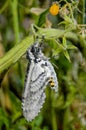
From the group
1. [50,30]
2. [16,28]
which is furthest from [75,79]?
[50,30]

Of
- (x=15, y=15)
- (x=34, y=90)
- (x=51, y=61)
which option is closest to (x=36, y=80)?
(x=34, y=90)

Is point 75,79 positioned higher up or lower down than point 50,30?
lower down

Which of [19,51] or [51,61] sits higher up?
[19,51]

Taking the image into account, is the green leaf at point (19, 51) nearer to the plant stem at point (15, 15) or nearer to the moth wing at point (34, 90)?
the moth wing at point (34, 90)

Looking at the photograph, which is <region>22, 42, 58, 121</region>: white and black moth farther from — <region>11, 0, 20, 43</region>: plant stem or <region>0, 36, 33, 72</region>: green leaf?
<region>11, 0, 20, 43</region>: plant stem

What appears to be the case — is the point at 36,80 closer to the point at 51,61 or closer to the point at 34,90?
the point at 34,90

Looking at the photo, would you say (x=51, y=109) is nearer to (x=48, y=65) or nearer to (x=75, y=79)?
(x=75, y=79)

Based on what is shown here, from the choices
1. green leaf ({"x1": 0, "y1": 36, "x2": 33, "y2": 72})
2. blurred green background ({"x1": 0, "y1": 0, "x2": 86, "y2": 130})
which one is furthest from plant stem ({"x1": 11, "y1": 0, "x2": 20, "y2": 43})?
green leaf ({"x1": 0, "y1": 36, "x2": 33, "y2": 72})
